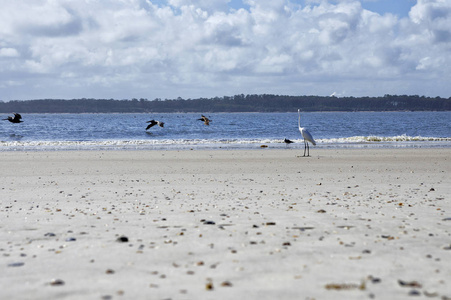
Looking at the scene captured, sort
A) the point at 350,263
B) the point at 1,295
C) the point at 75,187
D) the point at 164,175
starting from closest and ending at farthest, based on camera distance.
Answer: the point at 1,295 → the point at 350,263 → the point at 75,187 → the point at 164,175

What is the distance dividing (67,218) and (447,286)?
5404mm

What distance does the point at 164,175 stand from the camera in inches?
579

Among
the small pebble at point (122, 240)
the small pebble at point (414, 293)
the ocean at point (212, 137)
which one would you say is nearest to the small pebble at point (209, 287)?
the small pebble at point (414, 293)

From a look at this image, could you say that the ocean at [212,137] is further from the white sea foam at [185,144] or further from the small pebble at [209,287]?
the small pebble at [209,287]

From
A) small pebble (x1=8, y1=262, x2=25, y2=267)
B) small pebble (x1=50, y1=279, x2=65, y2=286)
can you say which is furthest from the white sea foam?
small pebble (x1=50, y1=279, x2=65, y2=286)

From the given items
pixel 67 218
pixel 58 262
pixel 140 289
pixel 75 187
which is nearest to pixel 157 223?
pixel 67 218

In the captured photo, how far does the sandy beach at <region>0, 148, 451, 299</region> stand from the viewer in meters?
4.39

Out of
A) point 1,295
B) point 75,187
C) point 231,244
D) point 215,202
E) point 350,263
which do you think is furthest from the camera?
point 75,187

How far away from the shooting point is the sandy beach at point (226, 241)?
4391 millimetres

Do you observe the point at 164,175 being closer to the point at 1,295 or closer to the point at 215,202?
the point at 215,202

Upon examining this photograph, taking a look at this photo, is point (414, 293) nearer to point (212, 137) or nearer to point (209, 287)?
point (209, 287)

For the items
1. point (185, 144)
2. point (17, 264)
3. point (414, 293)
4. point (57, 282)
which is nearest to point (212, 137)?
point (185, 144)

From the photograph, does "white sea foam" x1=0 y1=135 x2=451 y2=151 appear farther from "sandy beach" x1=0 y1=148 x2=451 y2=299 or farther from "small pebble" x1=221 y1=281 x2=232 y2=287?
"small pebble" x1=221 y1=281 x2=232 y2=287

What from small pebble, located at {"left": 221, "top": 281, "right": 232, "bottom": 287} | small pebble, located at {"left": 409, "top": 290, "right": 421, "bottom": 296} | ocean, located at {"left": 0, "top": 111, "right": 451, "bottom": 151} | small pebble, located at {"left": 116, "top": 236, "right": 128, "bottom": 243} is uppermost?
small pebble, located at {"left": 409, "top": 290, "right": 421, "bottom": 296}
